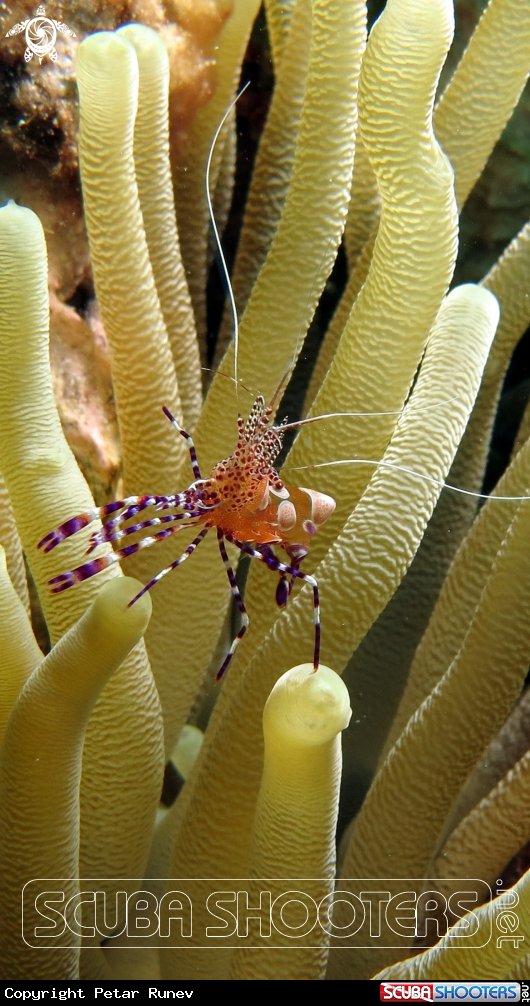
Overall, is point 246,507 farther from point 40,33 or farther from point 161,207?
point 40,33

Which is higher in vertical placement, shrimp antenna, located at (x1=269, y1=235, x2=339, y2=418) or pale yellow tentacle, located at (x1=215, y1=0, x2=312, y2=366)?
pale yellow tentacle, located at (x1=215, y1=0, x2=312, y2=366)

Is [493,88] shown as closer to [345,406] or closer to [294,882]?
[345,406]

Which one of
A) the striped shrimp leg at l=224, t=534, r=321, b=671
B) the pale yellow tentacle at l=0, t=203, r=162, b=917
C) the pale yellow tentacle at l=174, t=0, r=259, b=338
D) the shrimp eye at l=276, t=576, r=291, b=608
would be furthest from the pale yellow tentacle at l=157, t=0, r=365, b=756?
the pale yellow tentacle at l=174, t=0, r=259, b=338

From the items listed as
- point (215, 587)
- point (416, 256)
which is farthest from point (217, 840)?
point (416, 256)

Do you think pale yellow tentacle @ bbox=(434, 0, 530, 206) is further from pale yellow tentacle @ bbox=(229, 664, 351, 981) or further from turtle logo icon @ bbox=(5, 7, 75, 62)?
pale yellow tentacle @ bbox=(229, 664, 351, 981)

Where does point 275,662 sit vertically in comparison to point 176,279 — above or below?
below
